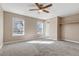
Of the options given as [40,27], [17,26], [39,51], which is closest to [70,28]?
[40,27]

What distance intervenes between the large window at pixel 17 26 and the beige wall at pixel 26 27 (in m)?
0.29

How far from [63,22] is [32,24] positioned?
2.88 m

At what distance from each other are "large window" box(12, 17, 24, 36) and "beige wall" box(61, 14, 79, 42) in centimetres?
374

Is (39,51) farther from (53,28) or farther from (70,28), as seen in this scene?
(53,28)

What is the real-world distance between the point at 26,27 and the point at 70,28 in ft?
12.4

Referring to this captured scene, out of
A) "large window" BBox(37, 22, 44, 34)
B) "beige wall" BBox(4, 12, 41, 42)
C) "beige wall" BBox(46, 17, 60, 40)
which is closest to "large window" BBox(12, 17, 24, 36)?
"beige wall" BBox(4, 12, 41, 42)

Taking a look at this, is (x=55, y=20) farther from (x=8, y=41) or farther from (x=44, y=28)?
(x=8, y=41)

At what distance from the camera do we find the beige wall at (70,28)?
7.40 meters

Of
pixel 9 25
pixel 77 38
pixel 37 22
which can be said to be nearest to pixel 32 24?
pixel 37 22

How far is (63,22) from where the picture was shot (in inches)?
337

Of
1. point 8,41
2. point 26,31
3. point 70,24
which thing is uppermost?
point 70,24

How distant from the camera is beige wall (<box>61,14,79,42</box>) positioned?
24.3ft

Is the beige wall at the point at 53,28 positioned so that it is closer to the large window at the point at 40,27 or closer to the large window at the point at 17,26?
the large window at the point at 40,27

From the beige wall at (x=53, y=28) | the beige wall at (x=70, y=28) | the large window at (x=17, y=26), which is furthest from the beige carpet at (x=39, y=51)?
the beige wall at (x=53, y=28)
